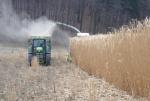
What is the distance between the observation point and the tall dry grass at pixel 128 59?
32.1ft

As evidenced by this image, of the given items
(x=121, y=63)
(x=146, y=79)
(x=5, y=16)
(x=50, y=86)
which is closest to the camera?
(x=146, y=79)

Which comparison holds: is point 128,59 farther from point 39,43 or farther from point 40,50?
point 39,43

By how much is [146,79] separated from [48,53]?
14.5m

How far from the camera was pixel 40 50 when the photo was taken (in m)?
23.8

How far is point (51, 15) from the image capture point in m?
48.3

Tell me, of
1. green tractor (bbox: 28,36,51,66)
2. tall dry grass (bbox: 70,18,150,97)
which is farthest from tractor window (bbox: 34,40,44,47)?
tall dry grass (bbox: 70,18,150,97)

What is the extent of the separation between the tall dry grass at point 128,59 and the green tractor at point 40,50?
25.4 ft

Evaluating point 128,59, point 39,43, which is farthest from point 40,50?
point 128,59

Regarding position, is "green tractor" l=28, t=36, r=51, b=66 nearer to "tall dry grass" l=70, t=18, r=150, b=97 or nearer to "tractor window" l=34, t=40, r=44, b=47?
"tractor window" l=34, t=40, r=44, b=47

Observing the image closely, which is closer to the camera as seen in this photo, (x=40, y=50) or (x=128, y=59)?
(x=128, y=59)

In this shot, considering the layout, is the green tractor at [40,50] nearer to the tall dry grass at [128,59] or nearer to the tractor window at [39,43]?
the tractor window at [39,43]

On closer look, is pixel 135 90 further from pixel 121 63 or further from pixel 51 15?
pixel 51 15

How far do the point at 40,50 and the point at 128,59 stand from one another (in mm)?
13151

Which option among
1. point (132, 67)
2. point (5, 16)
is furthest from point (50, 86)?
point (5, 16)
